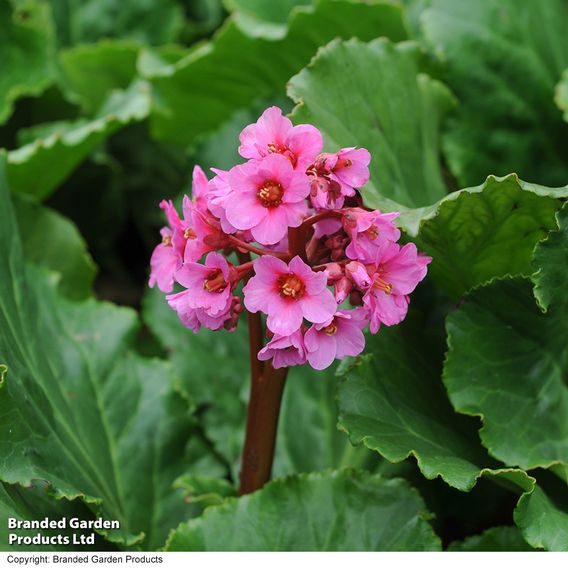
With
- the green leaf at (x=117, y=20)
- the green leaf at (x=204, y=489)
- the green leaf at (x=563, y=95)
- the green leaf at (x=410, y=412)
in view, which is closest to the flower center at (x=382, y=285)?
the green leaf at (x=410, y=412)

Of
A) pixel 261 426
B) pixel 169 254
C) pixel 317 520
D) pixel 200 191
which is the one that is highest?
pixel 200 191

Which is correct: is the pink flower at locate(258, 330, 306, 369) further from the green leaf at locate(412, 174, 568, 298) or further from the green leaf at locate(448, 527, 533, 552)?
the green leaf at locate(448, 527, 533, 552)

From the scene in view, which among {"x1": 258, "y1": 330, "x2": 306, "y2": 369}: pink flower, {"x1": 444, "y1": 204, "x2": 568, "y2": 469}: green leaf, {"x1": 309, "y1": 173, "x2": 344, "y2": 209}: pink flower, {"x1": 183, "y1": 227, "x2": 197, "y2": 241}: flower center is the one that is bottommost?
{"x1": 444, "y1": 204, "x2": 568, "y2": 469}: green leaf

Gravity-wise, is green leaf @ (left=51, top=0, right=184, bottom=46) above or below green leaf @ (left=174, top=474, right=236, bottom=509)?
above

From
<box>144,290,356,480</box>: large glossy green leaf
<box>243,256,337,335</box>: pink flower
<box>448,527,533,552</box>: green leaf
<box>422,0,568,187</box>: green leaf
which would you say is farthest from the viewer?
<box>422,0,568,187</box>: green leaf

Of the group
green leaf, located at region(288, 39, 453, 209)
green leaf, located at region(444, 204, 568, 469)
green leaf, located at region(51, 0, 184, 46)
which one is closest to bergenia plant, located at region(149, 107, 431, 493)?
green leaf, located at region(288, 39, 453, 209)

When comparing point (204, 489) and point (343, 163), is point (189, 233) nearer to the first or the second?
point (343, 163)

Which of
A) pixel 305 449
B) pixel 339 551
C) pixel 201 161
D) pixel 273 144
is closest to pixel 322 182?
pixel 273 144

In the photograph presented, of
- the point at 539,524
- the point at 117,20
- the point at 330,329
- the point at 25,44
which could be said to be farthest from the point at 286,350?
the point at 117,20
